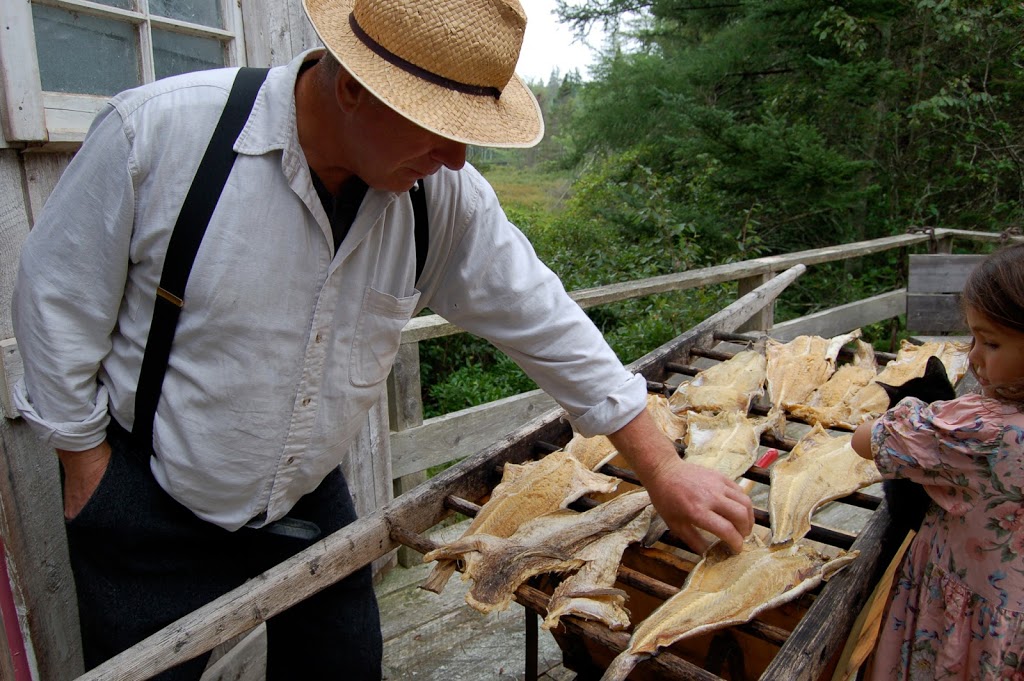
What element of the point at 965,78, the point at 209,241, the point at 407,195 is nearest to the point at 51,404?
the point at 209,241

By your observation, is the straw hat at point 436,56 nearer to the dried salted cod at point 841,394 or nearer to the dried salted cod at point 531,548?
the dried salted cod at point 531,548

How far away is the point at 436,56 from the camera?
4.17ft

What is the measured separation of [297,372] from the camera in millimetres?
1500

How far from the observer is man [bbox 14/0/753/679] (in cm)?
134

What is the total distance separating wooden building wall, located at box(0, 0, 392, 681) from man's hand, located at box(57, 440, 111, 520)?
1.36 ft

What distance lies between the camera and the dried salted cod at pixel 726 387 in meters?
2.48

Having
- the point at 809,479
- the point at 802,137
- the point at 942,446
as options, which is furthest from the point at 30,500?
the point at 802,137

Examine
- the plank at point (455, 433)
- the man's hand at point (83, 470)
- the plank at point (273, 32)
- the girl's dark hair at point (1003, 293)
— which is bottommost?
the plank at point (455, 433)

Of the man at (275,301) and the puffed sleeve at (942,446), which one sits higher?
the man at (275,301)

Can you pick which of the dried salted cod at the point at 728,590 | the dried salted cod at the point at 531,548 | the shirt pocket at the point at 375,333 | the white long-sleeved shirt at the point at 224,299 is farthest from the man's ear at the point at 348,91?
the dried salted cod at the point at 728,590

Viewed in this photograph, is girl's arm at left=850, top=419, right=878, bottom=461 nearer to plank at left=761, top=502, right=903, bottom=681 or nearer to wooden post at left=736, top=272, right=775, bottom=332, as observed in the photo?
plank at left=761, top=502, right=903, bottom=681

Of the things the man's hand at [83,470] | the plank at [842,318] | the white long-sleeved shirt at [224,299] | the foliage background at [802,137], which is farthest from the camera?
the foliage background at [802,137]

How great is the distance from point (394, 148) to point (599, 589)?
3.10 ft

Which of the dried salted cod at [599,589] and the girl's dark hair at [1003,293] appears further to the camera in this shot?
the girl's dark hair at [1003,293]
